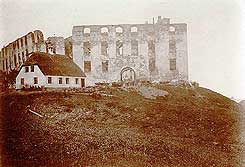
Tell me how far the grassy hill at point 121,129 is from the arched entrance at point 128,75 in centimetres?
5

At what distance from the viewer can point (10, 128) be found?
192 centimetres

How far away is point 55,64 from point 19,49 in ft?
0.52

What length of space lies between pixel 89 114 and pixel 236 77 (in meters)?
0.61

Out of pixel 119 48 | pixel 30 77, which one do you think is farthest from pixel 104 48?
pixel 30 77

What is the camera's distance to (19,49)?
1.95m

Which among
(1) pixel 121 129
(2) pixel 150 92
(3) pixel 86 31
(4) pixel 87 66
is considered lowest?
(1) pixel 121 129

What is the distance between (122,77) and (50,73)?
0.29 m

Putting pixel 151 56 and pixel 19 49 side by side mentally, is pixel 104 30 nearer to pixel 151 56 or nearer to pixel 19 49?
pixel 151 56

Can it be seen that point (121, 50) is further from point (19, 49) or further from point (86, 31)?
point (19, 49)

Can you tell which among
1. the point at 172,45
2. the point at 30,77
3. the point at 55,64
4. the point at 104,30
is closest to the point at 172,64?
the point at 172,45

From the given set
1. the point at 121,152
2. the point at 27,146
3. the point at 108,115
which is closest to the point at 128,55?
the point at 108,115

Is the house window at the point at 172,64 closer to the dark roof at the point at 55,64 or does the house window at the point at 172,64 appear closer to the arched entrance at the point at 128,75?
the arched entrance at the point at 128,75

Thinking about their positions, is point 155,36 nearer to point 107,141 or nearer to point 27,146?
point 107,141

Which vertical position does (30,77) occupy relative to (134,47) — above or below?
below
